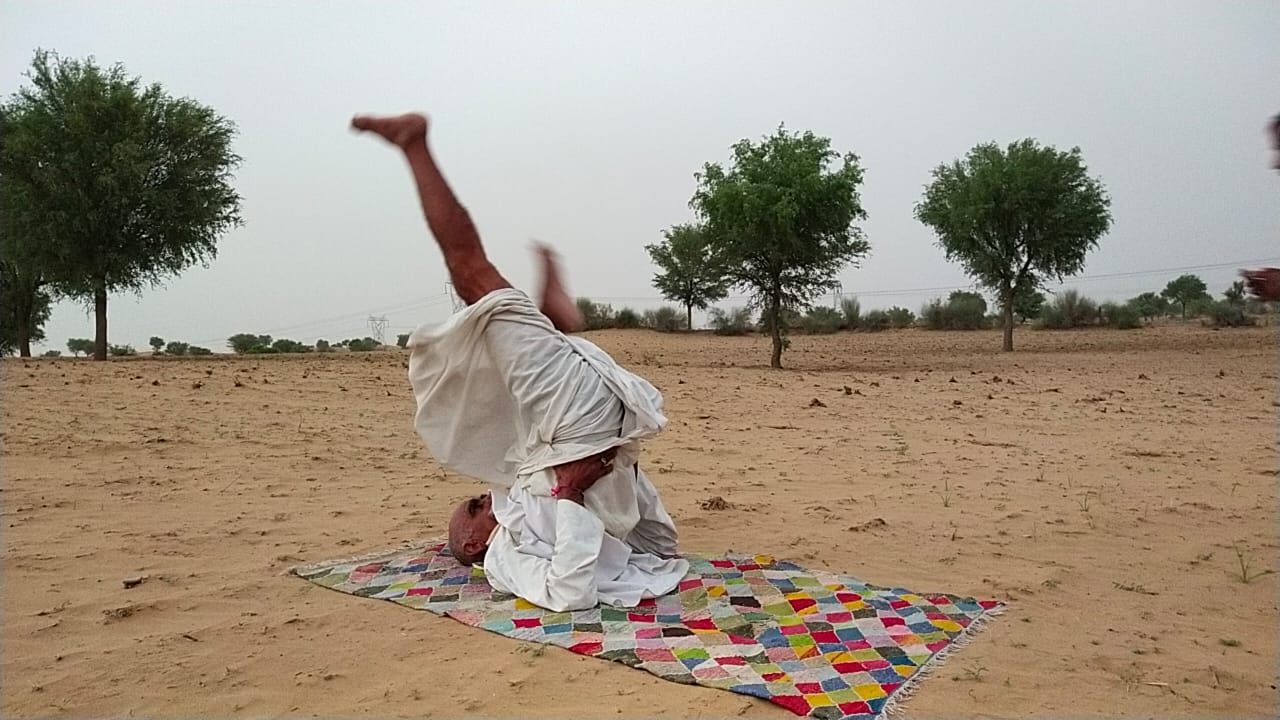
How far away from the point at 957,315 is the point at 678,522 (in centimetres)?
3370

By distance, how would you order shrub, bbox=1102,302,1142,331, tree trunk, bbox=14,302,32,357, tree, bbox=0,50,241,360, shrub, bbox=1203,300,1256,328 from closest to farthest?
tree, bbox=0,50,241,360 → tree trunk, bbox=14,302,32,357 → shrub, bbox=1203,300,1256,328 → shrub, bbox=1102,302,1142,331

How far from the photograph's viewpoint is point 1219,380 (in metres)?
14.0

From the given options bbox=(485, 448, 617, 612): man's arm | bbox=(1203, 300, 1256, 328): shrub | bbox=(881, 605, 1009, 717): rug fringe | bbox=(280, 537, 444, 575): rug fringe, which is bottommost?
bbox=(881, 605, 1009, 717): rug fringe

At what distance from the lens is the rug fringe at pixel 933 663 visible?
2.87 meters

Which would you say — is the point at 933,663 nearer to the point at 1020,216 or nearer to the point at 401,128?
the point at 401,128

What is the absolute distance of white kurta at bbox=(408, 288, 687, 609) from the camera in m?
4.09

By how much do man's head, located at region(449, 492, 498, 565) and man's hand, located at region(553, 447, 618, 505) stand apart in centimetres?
52

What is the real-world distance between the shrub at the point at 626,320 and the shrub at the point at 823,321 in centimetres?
687

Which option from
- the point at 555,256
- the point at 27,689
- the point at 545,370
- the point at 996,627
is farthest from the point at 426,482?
the point at 996,627

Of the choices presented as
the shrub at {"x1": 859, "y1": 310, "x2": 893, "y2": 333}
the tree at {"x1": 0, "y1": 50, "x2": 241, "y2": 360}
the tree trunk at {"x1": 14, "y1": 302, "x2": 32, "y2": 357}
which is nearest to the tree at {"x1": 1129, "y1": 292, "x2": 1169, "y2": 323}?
the shrub at {"x1": 859, "y1": 310, "x2": 893, "y2": 333}

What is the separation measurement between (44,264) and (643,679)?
21587 mm

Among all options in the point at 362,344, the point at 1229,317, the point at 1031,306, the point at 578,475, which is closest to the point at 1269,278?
the point at 578,475

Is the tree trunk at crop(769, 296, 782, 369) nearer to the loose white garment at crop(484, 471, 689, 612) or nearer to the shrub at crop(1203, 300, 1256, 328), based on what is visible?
the loose white garment at crop(484, 471, 689, 612)

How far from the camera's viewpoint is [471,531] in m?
4.45
